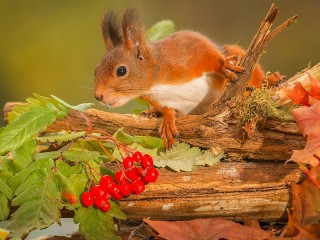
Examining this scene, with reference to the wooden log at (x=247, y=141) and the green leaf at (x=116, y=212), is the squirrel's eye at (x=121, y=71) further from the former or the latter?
the green leaf at (x=116, y=212)

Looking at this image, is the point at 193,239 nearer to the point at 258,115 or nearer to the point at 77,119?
the point at 258,115

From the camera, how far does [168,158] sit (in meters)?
1.23

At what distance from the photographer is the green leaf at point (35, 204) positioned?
1.06 meters

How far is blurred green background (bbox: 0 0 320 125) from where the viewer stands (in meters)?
3.19

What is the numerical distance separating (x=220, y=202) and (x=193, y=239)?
0.46ft

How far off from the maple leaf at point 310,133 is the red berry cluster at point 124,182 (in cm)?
30

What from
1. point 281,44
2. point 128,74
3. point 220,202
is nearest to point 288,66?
point 281,44

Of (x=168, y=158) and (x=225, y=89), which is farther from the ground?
(x=225, y=89)

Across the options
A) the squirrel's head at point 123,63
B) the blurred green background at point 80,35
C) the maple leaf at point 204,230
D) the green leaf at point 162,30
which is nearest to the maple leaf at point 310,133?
the maple leaf at point 204,230

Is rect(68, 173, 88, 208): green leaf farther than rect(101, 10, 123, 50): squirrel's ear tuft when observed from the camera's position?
No

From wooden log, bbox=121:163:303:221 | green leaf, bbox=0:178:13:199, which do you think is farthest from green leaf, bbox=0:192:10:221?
wooden log, bbox=121:163:303:221

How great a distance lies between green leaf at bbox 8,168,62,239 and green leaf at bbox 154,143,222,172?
0.23 m

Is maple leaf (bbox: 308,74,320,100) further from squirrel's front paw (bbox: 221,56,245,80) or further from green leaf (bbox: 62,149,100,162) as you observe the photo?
green leaf (bbox: 62,149,100,162)

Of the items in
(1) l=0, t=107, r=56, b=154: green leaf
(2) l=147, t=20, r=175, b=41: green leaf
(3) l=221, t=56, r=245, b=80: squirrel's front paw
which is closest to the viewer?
(1) l=0, t=107, r=56, b=154: green leaf
